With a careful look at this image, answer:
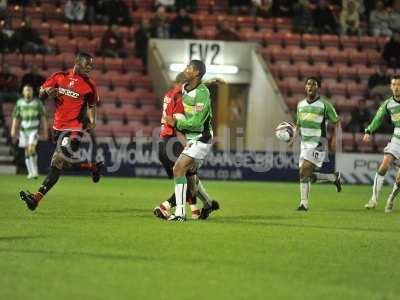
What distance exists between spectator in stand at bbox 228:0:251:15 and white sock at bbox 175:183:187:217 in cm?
1861

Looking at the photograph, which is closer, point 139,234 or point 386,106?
point 139,234

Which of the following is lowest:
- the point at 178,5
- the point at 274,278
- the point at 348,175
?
the point at 348,175

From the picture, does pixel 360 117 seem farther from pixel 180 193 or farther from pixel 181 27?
pixel 180 193

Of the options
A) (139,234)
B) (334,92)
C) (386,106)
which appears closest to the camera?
(139,234)

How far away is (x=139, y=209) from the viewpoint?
14.8m

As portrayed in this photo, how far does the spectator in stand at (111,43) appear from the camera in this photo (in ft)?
91.5

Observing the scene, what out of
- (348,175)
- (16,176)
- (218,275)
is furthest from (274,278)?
(348,175)

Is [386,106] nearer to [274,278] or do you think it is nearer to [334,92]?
[274,278]

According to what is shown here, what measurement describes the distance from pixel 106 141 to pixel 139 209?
1098 centimetres

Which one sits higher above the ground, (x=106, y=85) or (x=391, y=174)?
(x=106, y=85)

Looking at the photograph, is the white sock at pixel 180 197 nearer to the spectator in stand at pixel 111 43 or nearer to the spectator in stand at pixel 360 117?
the spectator in stand at pixel 360 117

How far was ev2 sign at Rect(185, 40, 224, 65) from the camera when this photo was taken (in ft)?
90.4

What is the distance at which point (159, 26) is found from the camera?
2808cm

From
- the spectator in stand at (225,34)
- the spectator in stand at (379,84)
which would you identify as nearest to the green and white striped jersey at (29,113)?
the spectator in stand at (225,34)
